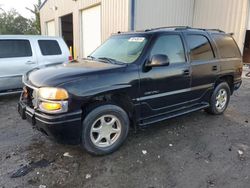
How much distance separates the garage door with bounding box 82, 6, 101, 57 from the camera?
12.3m

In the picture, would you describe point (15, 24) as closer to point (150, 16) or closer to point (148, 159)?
point (150, 16)

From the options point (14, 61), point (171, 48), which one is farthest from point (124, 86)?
point (14, 61)

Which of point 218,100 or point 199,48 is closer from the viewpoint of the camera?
point 199,48

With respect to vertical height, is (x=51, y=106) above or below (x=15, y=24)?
below

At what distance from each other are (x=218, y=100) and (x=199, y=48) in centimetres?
142

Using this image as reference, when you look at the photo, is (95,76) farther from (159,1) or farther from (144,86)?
(159,1)

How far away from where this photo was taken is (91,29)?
1311 centimetres

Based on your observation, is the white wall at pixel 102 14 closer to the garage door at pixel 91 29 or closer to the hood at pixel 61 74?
the garage door at pixel 91 29

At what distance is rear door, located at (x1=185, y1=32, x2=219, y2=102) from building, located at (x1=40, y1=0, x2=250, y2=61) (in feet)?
18.6

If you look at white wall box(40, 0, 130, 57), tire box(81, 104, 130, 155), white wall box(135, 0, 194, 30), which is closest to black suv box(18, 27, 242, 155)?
tire box(81, 104, 130, 155)

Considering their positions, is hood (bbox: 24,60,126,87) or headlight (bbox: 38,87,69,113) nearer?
headlight (bbox: 38,87,69,113)

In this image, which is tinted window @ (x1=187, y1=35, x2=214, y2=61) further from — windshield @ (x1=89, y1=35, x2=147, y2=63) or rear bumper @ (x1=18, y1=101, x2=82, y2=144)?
rear bumper @ (x1=18, y1=101, x2=82, y2=144)

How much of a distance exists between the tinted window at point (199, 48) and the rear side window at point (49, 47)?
4105 millimetres

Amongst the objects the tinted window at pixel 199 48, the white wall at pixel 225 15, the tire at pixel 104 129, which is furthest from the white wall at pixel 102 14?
the tire at pixel 104 129
